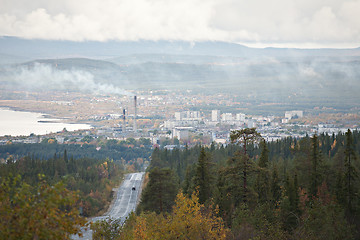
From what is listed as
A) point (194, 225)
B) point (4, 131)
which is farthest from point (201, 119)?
point (194, 225)

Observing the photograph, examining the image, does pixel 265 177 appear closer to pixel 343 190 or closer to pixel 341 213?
pixel 343 190

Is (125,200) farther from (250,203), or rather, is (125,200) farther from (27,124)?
(27,124)

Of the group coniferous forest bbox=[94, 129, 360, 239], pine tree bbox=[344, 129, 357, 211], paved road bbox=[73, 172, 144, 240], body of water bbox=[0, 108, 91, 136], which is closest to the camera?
coniferous forest bbox=[94, 129, 360, 239]

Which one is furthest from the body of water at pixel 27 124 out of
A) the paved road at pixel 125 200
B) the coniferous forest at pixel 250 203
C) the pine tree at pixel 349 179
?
the pine tree at pixel 349 179

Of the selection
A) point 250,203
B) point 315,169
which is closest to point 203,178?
point 250,203

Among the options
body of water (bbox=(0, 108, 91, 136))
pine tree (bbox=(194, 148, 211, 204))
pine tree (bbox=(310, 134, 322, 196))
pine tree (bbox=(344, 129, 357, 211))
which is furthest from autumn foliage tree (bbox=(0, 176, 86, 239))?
body of water (bbox=(0, 108, 91, 136))

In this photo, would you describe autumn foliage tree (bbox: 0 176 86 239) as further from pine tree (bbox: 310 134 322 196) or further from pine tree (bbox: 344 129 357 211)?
pine tree (bbox: 310 134 322 196)
